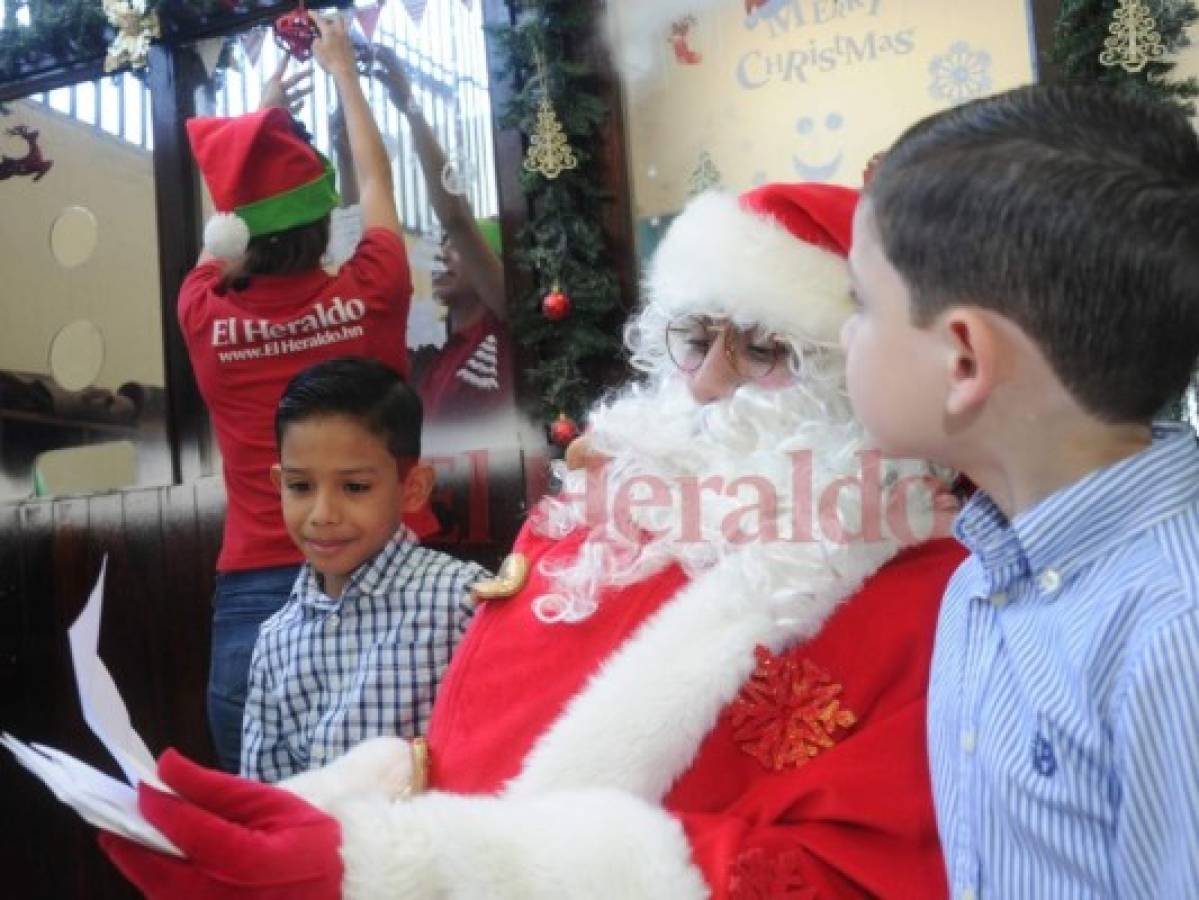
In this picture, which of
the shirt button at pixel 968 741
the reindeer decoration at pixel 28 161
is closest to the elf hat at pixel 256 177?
the reindeer decoration at pixel 28 161

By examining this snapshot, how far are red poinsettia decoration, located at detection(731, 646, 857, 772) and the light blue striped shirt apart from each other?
14 cm

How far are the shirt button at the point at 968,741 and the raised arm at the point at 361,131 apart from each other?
6.04 ft

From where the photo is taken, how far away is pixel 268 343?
230 cm

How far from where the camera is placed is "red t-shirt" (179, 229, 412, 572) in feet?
7.45

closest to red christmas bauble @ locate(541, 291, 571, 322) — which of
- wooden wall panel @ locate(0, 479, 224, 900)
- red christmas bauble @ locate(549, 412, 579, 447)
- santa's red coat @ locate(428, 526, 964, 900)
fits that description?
red christmas bauble @ locate(549, 412, 579, 447)

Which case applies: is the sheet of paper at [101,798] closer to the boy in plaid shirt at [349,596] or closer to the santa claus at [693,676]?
the santa claus at [693,676]

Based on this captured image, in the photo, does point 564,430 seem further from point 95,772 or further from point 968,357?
point 968,357

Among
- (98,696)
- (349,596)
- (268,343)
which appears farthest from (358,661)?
(268,343)

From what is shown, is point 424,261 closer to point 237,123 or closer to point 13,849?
point 237,123

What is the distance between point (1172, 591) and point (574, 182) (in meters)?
2.11

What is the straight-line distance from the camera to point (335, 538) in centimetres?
167

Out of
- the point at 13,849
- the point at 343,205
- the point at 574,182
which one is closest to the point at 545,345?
the point at 574,182

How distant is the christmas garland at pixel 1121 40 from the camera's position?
2086 millimetres

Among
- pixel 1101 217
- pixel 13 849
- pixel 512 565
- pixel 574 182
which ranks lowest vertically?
pixel 13 849
